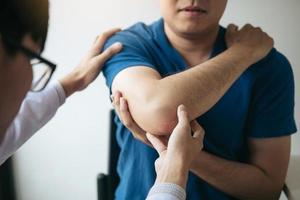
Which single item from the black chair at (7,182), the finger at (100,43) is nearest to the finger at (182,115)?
the finger at (100,43)

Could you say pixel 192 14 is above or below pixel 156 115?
above

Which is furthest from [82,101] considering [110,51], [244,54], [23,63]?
[23,63]

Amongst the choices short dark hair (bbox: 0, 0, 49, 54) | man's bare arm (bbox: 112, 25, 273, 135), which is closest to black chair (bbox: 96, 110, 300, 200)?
man's bare arm (bbox: 112, 25, 273, 135)

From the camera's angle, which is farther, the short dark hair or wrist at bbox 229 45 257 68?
wrist at bbox 229 45 257 68

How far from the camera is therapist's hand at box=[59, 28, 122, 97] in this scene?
1250 mm

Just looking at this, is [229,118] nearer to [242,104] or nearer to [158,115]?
[242,104]

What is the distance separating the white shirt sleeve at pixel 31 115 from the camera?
3.98 ft

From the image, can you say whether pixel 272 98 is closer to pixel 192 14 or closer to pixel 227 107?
pixel 227 107

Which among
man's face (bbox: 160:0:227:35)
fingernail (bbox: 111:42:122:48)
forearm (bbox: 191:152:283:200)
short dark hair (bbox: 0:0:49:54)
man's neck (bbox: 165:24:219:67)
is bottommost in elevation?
forearm (bbox: 191:152:283:200)

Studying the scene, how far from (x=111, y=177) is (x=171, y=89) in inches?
26.1

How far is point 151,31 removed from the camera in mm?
1278

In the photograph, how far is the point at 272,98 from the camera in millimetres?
1173

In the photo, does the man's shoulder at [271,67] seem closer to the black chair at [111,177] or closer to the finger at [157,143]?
the finger at [157,143]

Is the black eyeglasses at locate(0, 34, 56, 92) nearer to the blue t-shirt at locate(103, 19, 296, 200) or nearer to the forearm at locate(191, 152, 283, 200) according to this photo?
the blue t-shirt at locate(103, 19, 296, 200)
